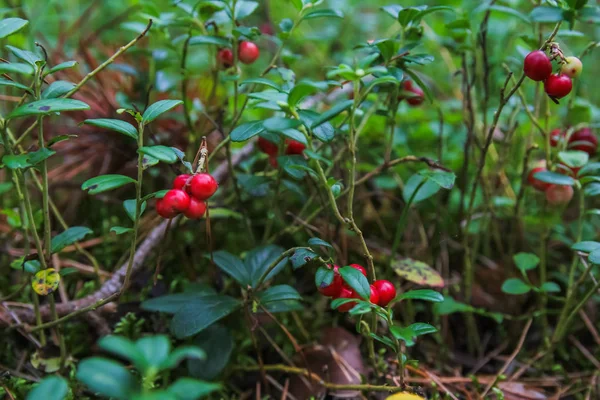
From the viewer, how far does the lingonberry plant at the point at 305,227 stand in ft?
3.32

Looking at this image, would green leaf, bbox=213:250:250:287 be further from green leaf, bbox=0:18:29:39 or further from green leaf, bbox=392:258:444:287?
green leaf, bbox=0:18:29:39

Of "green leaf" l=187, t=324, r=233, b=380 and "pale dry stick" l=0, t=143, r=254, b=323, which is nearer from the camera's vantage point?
"green leaf" l=187, t=324, r=233, b=380

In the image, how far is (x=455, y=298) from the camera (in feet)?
5.24

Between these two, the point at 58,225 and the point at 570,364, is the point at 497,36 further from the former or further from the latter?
the point at 58,225

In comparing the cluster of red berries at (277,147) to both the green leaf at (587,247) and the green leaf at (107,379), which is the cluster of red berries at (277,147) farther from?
the green leaf at (107,379)

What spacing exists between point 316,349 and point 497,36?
59.3 inches

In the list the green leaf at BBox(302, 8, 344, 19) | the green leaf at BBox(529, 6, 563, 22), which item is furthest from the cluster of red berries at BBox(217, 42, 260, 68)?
the green leaf at BBox(529, 6, 563, 22)

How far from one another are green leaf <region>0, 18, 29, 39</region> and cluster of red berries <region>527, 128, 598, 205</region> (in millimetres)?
1237

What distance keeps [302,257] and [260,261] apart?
1.06 feet

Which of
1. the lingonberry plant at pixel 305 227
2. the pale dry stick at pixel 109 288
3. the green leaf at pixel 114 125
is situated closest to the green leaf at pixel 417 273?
the lingonberry plant at pixel 305 227

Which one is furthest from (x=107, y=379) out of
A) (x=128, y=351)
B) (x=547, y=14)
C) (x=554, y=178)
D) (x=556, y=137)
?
(x=556, y=137)

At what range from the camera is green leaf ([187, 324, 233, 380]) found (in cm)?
118

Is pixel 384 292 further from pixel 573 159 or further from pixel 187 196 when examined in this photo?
pixel 573 159

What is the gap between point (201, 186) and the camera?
3.03ft
